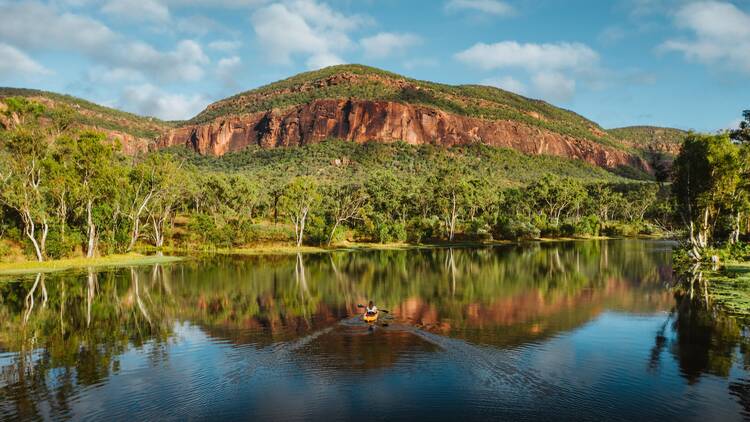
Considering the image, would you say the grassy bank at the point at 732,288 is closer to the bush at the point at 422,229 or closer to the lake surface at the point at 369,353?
the lake surface at the point at 369,353

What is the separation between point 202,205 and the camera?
292 feet

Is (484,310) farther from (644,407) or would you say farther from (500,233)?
(500,233)

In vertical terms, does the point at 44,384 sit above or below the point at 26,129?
below

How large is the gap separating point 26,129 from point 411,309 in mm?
42888

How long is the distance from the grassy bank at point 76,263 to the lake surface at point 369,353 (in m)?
9.74

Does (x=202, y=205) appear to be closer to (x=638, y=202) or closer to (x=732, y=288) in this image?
(x=732, y=288)


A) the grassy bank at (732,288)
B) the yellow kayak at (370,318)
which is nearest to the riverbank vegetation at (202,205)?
the grassy bank at (732,288)

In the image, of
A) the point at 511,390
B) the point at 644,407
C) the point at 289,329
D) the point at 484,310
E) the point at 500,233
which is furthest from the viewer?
the point at 500,233

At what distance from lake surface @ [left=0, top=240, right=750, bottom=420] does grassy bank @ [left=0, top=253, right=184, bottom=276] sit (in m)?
9.74

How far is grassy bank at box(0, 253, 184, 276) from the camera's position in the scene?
48688 millimetres

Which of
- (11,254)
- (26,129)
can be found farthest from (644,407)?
(11,254)

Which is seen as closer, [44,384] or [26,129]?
[44,384]

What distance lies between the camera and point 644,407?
14531 mm

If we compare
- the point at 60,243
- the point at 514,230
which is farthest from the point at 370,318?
the point at 514,230
